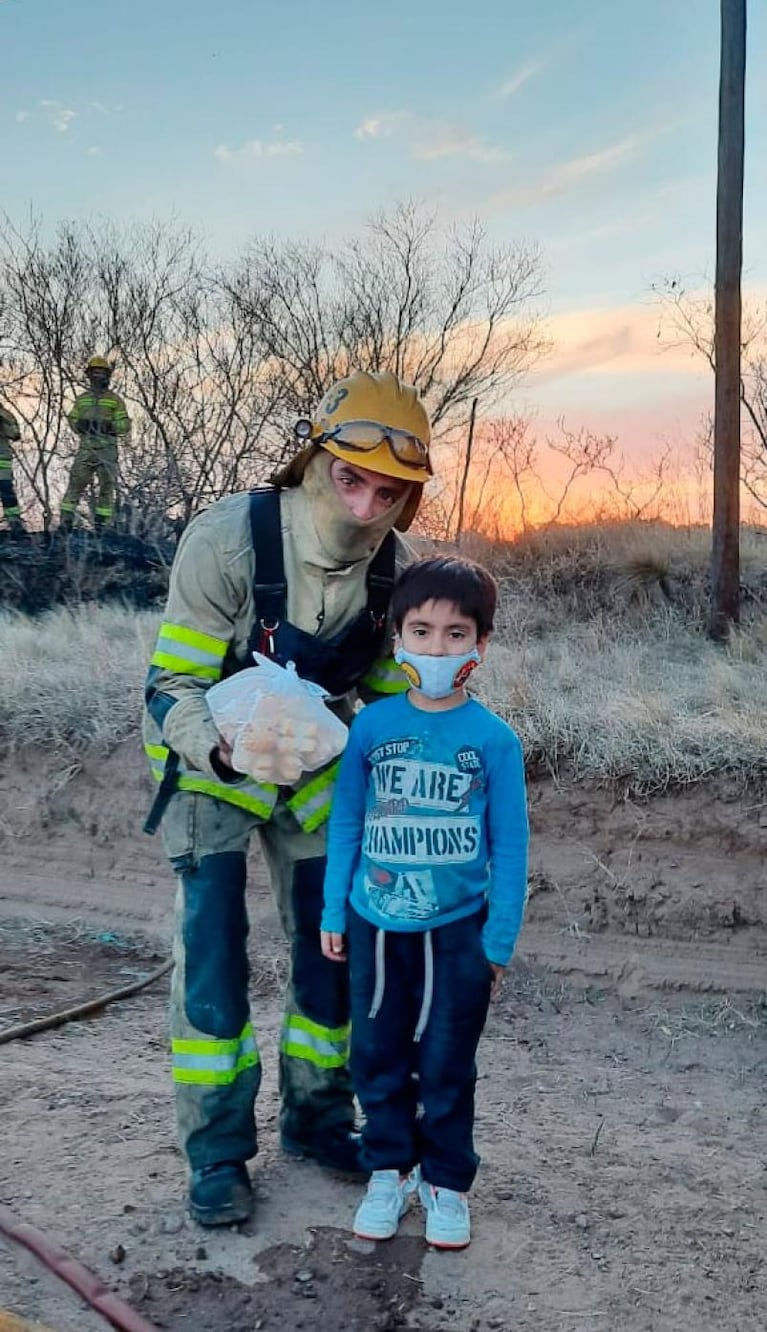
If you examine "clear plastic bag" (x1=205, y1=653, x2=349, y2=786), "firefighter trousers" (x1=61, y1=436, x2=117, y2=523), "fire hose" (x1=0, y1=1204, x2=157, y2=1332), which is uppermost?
"firefighter trousers" (x1=61, y1=436, x2=117, y2=523)

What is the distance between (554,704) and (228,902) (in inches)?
135

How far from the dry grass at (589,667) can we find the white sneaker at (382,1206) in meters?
3.04

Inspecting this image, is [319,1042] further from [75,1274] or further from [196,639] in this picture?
[196,639]

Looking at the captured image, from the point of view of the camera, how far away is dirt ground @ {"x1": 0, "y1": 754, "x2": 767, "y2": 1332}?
2990 millimetres

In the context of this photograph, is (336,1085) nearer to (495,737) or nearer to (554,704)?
(495,737)

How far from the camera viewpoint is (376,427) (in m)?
3.14

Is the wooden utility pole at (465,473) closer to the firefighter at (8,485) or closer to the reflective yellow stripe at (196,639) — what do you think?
the firefighter at (8,485)

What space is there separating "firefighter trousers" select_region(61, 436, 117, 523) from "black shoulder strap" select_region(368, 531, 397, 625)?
10039 mm

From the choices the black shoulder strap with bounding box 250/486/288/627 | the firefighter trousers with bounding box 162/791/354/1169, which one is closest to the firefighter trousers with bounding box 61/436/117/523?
the black shoulder strap with bounding box 250/486/288/627

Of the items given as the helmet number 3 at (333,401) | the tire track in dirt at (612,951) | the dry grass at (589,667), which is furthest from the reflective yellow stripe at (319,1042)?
the dry grass at (589,667)

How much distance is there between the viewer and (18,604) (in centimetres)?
1158

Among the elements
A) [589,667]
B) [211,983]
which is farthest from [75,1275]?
[589,667]

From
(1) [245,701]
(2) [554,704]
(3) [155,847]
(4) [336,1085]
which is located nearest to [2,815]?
(3) [155,847]

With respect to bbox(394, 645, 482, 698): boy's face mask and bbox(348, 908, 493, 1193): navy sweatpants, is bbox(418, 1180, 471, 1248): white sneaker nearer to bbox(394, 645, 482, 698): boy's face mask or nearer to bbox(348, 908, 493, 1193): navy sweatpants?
bbox(348, 908, 493, 1193): navy sweatpants
